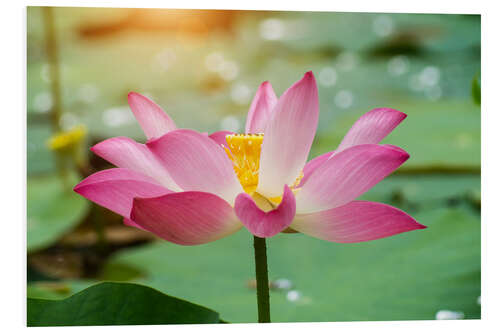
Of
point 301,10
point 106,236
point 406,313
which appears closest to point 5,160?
point 106,236

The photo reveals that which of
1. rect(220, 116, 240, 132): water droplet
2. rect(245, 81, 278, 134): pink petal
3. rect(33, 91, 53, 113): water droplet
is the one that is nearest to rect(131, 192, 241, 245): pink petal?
rect(245, 81, 278, 134): pink petal

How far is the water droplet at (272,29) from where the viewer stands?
3.97ft

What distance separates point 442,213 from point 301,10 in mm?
501

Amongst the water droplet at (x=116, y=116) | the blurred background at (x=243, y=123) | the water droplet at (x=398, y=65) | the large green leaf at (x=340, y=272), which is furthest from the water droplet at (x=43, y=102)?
the water droplet at (x=398, y=65)

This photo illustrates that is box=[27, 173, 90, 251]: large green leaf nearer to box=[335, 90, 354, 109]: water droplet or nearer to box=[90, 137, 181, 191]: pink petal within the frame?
box=[90, 137, 181, 191]: pink petal

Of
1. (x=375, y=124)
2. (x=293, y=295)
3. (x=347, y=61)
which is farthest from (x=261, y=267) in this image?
(x=347, y=61)

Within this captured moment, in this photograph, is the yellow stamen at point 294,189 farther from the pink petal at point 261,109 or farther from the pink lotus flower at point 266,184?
the pink petal at point 261,109

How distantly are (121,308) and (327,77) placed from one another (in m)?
0.85

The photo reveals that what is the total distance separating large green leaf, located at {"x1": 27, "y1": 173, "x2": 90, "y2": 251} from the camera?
1060 millimetres

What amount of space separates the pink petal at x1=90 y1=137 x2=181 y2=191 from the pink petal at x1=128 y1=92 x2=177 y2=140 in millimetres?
51

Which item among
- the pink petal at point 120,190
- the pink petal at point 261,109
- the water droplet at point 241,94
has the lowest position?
the pink petal at point 120,190

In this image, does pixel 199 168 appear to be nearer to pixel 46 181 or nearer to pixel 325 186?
pixel 325 186

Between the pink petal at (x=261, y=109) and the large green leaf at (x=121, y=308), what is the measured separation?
256mm

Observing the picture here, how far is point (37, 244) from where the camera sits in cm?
102
